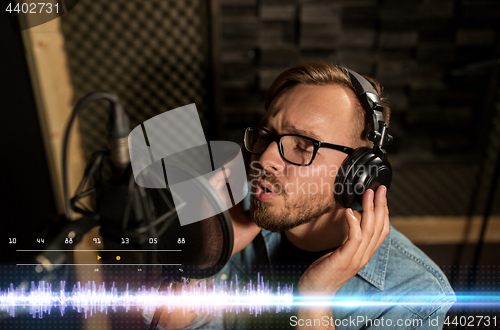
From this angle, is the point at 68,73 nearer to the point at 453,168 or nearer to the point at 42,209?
the point at 42,209

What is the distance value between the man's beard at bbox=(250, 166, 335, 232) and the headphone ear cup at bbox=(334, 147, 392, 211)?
58 millimetres

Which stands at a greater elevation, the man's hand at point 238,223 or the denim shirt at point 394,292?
the man's hand at point 238,223

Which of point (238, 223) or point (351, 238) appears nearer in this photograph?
point (351, 238)

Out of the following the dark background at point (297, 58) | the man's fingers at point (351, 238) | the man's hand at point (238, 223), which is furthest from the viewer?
the dark background at point (297, 58)

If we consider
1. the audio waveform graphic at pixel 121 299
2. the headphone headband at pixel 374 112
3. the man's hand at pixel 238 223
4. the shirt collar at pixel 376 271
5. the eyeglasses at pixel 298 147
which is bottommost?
the audio waveform graphic at pixel 121 299

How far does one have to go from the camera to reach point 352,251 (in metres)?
0.54

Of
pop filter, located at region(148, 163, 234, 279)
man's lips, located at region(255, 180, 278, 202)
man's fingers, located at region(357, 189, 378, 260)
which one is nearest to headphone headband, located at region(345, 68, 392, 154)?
man's fingers, located at region(357, 189, 378, 260)

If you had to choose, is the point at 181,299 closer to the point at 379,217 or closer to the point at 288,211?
the point at 288,211

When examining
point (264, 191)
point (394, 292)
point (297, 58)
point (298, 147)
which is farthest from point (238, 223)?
point (297, 58)

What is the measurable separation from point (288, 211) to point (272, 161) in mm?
115

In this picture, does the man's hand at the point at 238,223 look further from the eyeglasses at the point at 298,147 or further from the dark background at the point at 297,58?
the dark background at the point at 297,58

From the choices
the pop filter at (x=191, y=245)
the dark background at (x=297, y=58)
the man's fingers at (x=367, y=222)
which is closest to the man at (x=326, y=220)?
the man's fingers at (x=367, y=222)

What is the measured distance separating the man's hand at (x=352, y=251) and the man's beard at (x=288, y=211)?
11 cm

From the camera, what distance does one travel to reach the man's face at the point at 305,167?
2.05 ft
